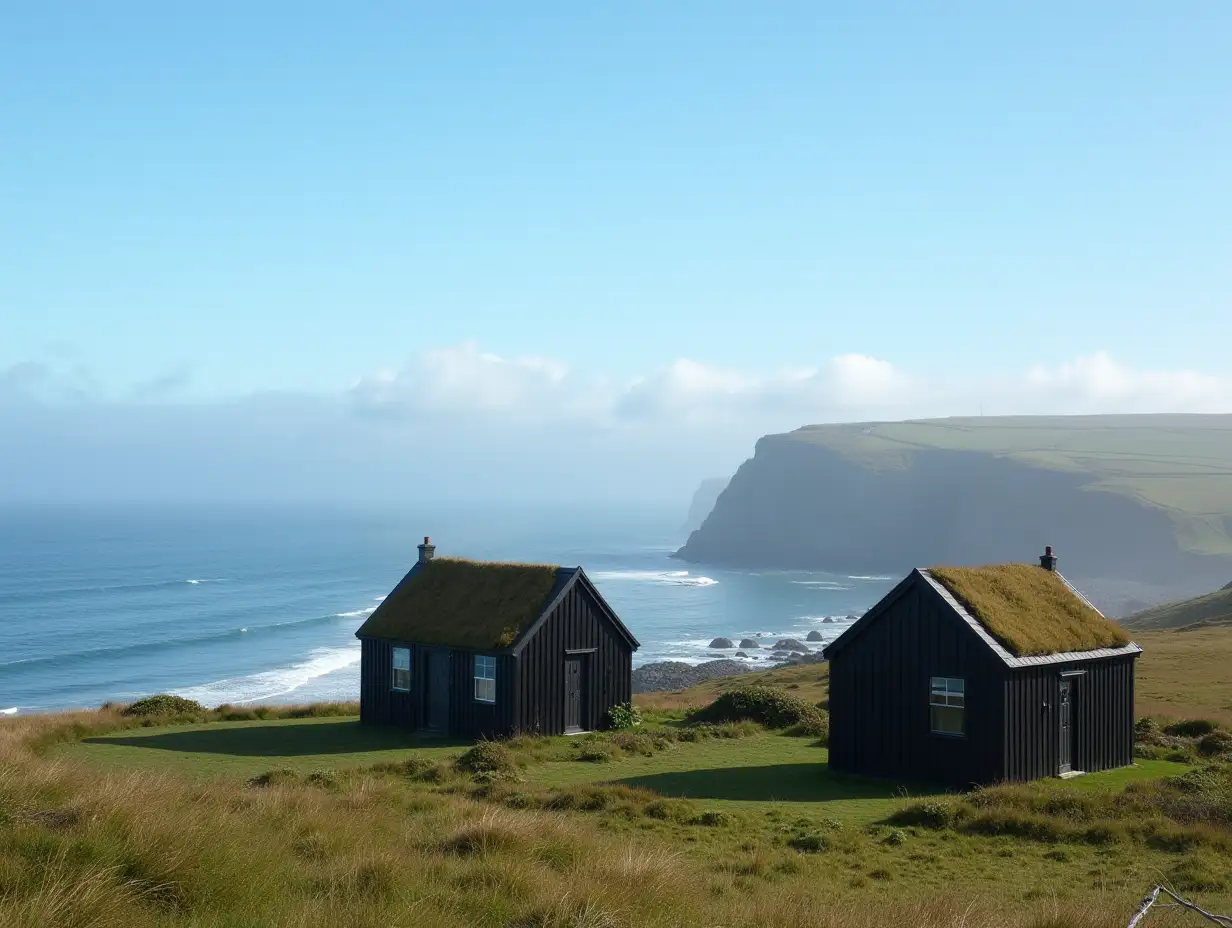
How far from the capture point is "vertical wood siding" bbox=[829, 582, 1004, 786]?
80.3 ft

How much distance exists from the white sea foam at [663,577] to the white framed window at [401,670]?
396ft

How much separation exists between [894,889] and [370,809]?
6.68 metres

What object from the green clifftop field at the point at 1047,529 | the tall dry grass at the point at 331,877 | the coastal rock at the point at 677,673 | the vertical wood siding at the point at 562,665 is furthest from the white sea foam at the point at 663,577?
the tall dry grass at the point at 331,877

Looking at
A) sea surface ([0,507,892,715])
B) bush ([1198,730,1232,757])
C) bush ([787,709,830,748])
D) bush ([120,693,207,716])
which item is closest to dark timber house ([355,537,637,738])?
bush ([787,709,830,748])

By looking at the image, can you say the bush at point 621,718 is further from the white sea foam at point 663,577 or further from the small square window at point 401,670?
the white sea foam at point 663,577

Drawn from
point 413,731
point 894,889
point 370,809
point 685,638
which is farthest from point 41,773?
point 685,638

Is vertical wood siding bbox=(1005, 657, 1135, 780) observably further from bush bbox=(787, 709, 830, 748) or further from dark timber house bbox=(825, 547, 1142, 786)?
bush bbox=(787, 709, 830, 748)

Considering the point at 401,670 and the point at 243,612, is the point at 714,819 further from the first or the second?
the point at 243,612

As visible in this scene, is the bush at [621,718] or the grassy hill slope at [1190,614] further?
the grassy hill slope at [1190,614]

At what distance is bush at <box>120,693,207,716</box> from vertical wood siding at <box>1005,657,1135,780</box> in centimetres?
2452

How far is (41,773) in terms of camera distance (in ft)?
42.4

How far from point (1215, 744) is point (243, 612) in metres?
95.6

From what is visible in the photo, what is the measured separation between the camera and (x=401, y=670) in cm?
3506

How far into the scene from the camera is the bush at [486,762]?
25.8 m
